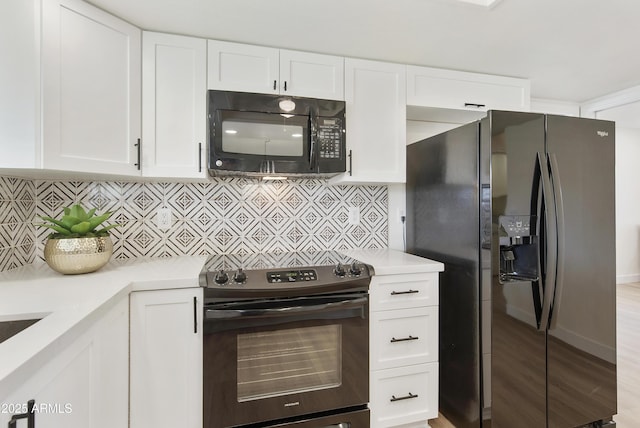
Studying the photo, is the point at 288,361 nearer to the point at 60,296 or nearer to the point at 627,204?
the point at 60,296

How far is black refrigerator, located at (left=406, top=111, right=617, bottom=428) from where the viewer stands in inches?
61.8

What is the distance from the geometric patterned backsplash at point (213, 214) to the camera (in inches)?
69.3

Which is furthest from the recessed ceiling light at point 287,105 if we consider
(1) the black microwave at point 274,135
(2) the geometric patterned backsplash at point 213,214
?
(2) the geometric patterned backsplash at point 213,214

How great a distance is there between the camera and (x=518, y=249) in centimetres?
167

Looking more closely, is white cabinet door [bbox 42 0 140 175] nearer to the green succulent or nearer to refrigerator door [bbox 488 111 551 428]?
the green succulent

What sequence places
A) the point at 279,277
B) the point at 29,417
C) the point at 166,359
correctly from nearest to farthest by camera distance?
1. the point at 29,417
2. the point at 166,359
3. the point at 279,277

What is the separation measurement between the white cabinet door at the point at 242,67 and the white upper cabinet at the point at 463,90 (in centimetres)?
90

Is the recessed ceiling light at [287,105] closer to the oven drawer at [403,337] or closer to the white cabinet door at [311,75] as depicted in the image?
the white cabinet door at [311,75]

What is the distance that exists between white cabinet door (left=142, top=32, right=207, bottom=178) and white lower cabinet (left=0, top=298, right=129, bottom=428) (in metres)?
0.77

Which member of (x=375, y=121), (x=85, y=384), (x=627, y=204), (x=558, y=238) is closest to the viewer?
(x=85, y=384)

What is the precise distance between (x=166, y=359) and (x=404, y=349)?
3.88 ft

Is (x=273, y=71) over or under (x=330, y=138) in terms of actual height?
over

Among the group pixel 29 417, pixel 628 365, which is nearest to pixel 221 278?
pixel 29 417

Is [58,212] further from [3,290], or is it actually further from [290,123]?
[290,123]
